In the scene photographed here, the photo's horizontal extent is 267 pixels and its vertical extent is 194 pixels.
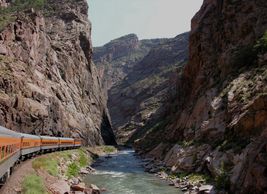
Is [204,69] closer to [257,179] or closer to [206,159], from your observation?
[206,159]

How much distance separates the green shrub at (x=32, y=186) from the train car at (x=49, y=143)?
61.5 ft

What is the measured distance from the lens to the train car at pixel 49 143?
4291 cm

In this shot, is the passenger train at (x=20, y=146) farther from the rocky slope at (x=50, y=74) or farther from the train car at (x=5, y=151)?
the rocky slope at (x=50, y=74)

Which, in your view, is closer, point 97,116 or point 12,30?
point 12,30

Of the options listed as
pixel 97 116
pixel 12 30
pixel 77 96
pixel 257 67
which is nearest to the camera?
pixel 257 67

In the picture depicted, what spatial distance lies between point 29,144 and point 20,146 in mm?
4546

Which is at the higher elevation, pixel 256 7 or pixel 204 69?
pixel 256 7

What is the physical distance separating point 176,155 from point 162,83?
154 meters

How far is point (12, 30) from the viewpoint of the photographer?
66.9 meters

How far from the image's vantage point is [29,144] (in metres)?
34.2

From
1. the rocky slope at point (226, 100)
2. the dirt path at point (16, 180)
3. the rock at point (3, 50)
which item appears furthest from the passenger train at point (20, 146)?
the rock at point (3, 50)

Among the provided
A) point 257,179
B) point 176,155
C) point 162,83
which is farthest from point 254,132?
point 162,83

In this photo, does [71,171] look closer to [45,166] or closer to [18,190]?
[45,166]

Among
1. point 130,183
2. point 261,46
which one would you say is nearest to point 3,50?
point 130,183
